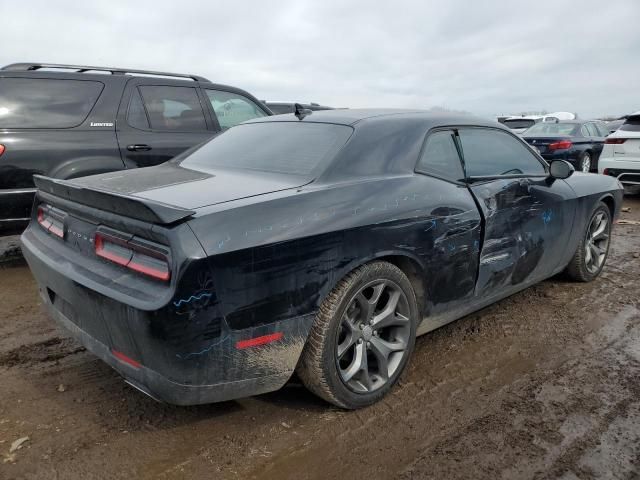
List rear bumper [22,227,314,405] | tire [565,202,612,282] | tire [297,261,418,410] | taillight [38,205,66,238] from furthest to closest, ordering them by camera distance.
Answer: tire [565,202,612,282]
taillight [38,205,66,238]
tire [297,261,418,410]
rear bumper [22,227,314,405]

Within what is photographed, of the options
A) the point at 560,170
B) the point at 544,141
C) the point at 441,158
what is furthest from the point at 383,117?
the point at 544,141

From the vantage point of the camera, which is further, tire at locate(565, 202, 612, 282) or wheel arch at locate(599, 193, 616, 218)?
wheel arch at locate(599, 193, 616, 218)

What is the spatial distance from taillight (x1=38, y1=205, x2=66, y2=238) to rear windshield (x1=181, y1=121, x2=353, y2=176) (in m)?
0.83

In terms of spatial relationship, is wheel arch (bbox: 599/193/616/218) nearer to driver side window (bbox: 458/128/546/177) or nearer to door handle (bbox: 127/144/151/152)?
driver side window (bbox: 458/128/546/177)

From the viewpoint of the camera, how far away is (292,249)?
2.18m

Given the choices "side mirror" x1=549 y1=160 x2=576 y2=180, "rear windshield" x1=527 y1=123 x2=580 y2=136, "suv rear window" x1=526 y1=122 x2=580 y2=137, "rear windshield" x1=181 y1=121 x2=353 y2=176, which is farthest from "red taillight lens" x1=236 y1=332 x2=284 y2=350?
"rear windshield" x1=527 y1=123 x2=580 y2=136

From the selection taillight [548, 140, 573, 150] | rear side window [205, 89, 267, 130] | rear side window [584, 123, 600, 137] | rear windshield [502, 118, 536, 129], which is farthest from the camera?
rear windshield [502, 118, 536, 129]

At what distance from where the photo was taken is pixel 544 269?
153 inches

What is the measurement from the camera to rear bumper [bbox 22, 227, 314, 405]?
1.99 m

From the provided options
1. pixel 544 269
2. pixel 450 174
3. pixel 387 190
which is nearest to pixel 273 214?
pixel 387 190

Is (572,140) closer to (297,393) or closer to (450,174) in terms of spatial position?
(450,174)

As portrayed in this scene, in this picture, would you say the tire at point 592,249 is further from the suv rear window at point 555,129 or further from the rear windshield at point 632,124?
the suv rear window at point 555,129

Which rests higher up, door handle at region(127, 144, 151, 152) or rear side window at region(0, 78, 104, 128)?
rear side window at region(0, 78, 104, 128)

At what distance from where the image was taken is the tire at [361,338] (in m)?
2.38
